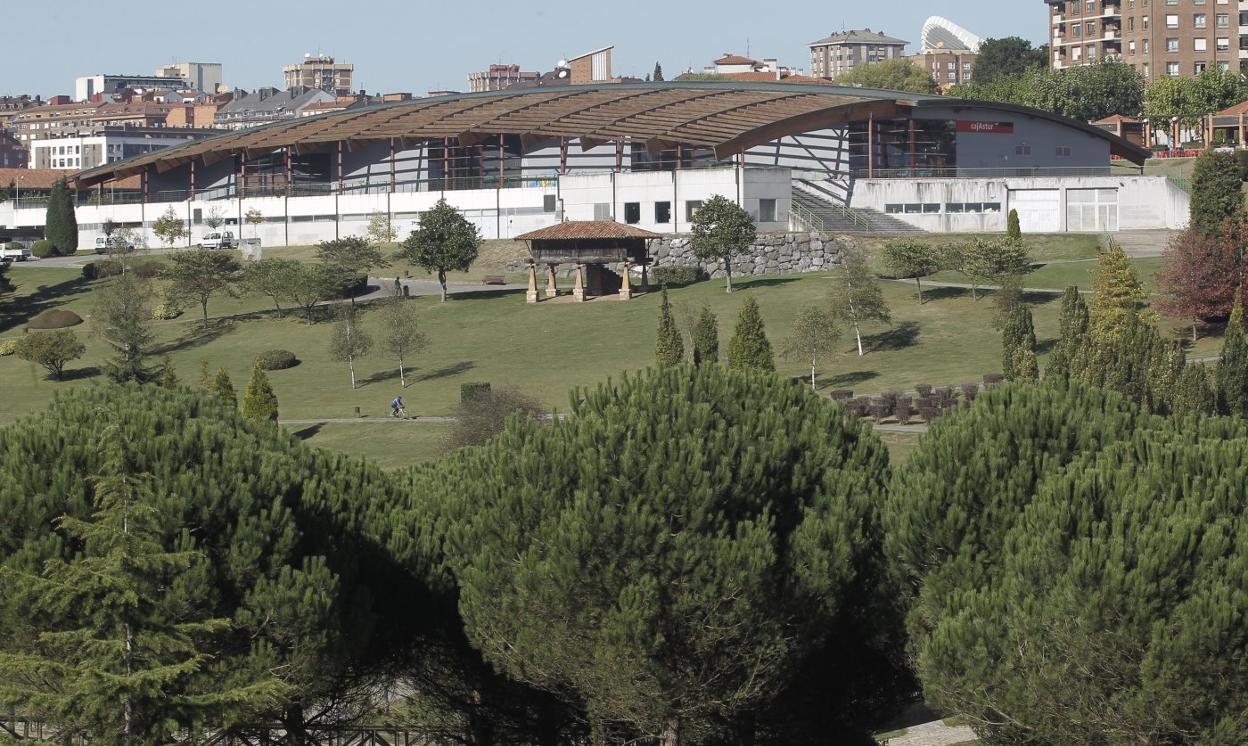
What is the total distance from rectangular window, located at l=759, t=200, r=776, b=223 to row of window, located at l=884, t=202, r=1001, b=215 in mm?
8099

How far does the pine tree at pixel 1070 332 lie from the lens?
56.1 m

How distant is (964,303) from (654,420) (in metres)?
53.9

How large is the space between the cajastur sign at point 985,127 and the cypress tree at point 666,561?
→ 79447 millimetres

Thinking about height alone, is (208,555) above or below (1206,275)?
below

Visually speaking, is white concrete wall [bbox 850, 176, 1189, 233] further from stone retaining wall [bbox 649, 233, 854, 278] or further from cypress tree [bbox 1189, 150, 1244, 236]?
cypress tree [bbox 1189, 150, 1244, 236]

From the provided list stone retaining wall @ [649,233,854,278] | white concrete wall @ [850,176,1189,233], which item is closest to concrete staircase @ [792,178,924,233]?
white concrete wall @ [850,176,1189,233]

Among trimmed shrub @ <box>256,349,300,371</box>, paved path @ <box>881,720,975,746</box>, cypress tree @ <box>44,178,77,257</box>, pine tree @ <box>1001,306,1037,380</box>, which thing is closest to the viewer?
paved path @ <box>881,720,975,746</box>

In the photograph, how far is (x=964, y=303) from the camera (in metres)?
79.9

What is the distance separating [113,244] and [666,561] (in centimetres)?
10224

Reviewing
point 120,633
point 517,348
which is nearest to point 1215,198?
point 517,348

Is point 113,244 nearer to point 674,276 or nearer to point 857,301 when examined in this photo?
point 674,276

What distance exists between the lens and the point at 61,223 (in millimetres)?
125375

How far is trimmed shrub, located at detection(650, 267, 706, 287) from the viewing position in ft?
300

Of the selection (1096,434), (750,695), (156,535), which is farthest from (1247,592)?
(156,535)
